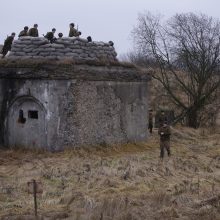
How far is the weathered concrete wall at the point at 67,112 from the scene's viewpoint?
1748cm

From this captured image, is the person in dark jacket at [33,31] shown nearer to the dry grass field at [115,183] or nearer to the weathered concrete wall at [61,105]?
the weathered concrete wall at [61,105]

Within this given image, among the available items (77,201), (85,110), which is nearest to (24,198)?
(77,201)

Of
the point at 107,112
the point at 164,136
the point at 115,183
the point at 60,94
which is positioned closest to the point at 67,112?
the point at 60,94

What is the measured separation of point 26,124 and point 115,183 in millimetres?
5224

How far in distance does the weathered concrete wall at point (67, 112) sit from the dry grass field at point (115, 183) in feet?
1.57

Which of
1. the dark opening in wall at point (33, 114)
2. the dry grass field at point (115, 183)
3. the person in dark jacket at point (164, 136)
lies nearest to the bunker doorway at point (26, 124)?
the dark opening in wall at point (33, 114)

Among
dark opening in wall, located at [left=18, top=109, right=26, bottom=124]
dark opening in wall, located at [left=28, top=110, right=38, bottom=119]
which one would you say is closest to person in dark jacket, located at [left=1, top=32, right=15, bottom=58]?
dark opening in wall, located at [left=18, top=109, right=26, bottom=124]

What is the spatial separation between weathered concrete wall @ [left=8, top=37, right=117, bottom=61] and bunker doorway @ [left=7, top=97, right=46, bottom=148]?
1.52 metres

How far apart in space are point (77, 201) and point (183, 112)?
20.0m

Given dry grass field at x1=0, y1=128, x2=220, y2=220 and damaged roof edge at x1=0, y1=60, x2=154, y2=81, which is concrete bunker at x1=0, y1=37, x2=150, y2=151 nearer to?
damaged roof edge at x1=0, y1=60, x2=154, y2=81

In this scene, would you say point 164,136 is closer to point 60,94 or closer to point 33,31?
point 60,94

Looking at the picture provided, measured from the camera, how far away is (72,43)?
59.4 feet

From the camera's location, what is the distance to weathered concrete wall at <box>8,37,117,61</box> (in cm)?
1797

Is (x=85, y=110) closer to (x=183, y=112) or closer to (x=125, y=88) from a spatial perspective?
(x=125, y=88)
